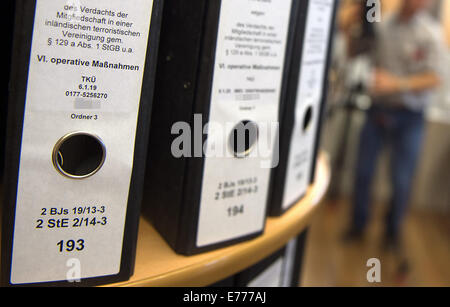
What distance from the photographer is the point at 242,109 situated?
495 millimetres

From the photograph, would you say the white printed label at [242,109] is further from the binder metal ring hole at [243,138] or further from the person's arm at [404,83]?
the person's arm at [404,83]

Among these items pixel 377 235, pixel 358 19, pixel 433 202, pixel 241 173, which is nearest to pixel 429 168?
pixel 433 202

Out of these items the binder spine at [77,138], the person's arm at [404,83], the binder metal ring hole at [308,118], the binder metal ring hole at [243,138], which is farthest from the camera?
the person's arm at [404,83]

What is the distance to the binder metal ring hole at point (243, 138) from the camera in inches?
19.7

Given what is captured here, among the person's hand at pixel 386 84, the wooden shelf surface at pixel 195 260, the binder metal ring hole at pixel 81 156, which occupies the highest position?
the person's hand at pixel 386 84

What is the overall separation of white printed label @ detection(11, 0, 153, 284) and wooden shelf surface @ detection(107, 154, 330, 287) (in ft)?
0.16

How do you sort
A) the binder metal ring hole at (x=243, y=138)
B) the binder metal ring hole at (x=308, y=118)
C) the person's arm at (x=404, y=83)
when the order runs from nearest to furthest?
the binder metal ring hole at (x=243, y=138), the binder metal ring hole at (x=308, y=118), the person's arm at (x=404, y=83)

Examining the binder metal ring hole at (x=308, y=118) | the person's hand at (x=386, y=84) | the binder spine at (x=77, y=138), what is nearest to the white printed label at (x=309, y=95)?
the binder metal ring hole at (x=308, y=118)

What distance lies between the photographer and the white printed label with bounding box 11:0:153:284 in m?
0.38

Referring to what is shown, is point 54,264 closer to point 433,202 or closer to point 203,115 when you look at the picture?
point 203,115

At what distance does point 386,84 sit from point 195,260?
180 cm

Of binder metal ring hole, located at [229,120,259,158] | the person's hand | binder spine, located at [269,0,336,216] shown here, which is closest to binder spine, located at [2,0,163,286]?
binder metal ring hole, located at [229,120,259,158]

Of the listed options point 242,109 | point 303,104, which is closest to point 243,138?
point 242,109

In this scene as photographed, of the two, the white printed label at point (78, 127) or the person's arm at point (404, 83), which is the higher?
the person's arm at point (404, 83)
